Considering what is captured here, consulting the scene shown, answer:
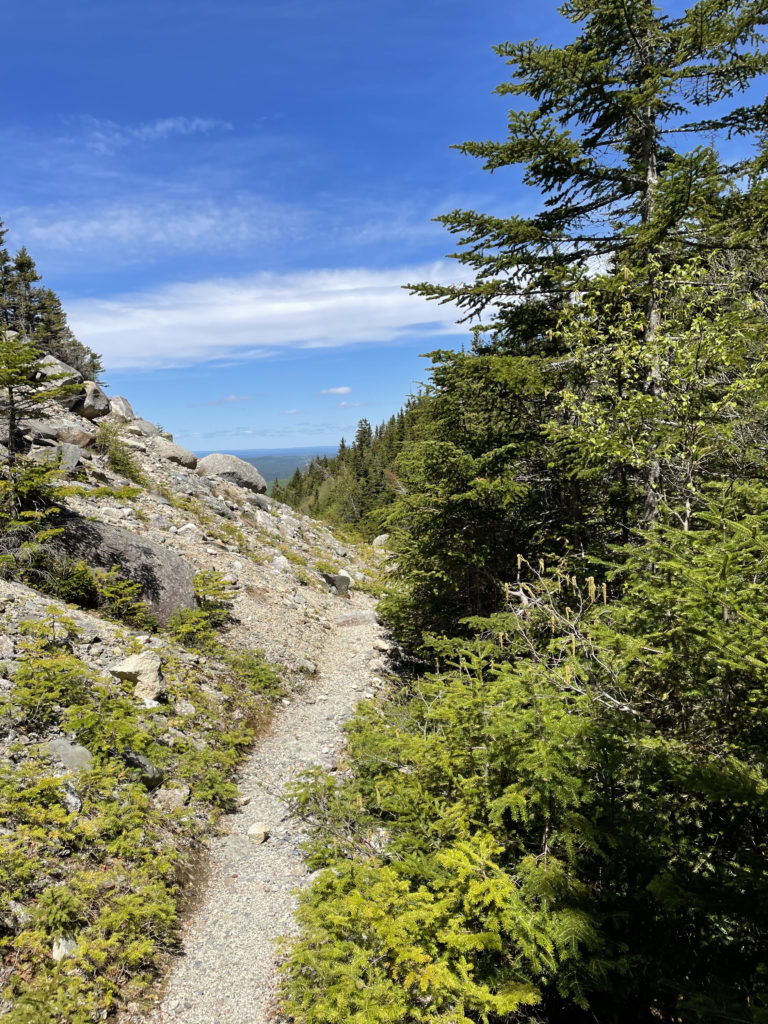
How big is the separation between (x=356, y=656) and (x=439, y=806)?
9759mm

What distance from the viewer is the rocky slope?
447 cm

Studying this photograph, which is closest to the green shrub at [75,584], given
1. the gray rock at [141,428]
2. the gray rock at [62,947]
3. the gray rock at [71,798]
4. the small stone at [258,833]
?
the gray rock at [71,798]

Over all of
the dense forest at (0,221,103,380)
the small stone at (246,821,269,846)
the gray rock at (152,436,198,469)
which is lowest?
the small stone at (246,821,269,846)

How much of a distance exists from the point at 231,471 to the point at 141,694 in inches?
790

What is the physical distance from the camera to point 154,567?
11.6 metres

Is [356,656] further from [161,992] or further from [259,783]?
[161,992]

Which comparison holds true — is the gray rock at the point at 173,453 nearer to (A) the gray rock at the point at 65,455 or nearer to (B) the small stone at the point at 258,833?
(A) the gray rock at the point at 65,455

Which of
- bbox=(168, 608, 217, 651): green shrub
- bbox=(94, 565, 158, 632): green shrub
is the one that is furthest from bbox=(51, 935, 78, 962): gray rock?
bbox=(168, 608, 217, 651): green shrub

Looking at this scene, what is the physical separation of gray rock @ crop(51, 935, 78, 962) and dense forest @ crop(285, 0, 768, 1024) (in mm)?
2043

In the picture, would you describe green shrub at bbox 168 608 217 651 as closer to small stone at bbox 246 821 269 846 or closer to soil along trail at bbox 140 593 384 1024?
soil along trail at bbox 140 593 384 1024

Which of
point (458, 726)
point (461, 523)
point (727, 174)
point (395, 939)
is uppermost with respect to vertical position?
point (727, 174)

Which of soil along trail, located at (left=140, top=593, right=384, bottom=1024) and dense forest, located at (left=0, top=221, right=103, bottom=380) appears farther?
dense forest, located at (left=0, top=221, right=103, bottom=380)

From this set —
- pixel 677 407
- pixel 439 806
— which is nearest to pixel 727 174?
pixel 677 407

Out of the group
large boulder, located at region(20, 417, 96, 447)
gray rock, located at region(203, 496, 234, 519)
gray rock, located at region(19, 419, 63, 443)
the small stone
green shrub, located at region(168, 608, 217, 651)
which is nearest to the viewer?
the small stone
